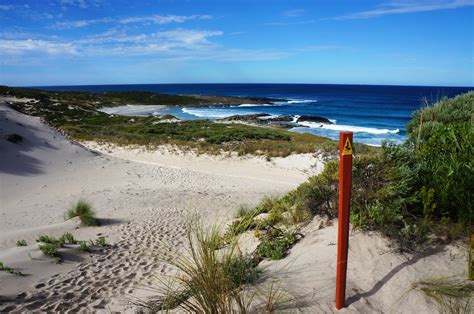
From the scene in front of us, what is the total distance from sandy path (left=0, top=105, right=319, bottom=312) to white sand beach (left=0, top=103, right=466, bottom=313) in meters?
0.02

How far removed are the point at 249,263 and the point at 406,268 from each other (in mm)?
1648

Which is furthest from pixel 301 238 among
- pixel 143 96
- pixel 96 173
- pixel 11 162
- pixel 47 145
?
pixel 143 96

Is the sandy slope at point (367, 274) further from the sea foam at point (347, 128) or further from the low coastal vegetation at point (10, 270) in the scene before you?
the sea foam at point (347, 128)

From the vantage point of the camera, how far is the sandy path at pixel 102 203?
461cm

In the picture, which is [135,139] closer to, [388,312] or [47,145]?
[47,145]

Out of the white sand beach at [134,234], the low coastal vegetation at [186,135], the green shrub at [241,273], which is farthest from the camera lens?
the low coastal vegetation at [186,135]

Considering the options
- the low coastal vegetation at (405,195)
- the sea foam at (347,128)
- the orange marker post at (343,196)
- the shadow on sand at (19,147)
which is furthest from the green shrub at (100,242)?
the sea foam at (347,128)

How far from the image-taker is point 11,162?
12.0 meters

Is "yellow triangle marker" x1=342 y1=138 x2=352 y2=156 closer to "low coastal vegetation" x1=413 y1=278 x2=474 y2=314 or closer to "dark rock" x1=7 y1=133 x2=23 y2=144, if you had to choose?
"low coastal vegetation" x1=413 y1=278 x2=474 y2=314

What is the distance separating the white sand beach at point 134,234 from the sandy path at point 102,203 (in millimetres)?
25

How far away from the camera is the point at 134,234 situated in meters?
7.02

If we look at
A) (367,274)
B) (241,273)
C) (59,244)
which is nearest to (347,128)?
(59,244)

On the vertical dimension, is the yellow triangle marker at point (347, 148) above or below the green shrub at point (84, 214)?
above

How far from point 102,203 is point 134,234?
2716 millimetres
